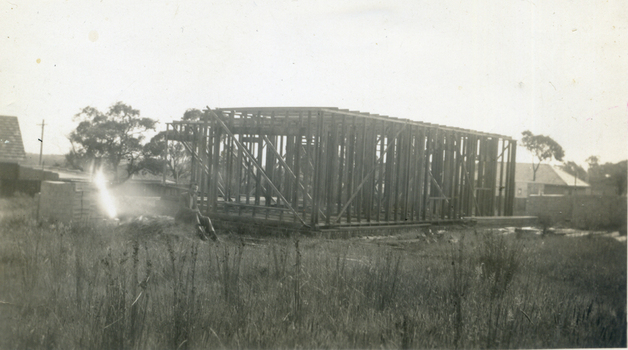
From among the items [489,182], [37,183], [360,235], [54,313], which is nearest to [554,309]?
[54,313]

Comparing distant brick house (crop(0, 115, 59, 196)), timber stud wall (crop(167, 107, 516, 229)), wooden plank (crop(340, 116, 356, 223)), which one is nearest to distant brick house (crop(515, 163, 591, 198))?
timber stud wall (crop(167, 107, 516, 229))

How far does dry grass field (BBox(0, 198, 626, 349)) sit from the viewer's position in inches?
211

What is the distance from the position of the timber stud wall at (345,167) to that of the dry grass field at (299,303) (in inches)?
193

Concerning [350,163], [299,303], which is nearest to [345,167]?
[350,163]

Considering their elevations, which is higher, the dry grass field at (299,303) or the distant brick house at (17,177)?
the distant brick house at (17,177)

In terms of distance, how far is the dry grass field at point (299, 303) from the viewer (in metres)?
5.37

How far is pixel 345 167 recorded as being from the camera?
594 inches

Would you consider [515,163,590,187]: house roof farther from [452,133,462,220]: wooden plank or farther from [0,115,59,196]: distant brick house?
[0,115,59,196]: distant brick house

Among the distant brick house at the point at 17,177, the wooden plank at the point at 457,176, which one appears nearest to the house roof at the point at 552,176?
the wooden plank at the point at 457,176

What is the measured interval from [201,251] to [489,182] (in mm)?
13544

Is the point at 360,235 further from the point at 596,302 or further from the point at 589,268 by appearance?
the point at 596,302

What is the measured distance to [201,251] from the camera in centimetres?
1012

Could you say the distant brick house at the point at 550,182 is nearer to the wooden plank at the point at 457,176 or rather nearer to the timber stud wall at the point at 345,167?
the timber stud wall at the point at 345,167

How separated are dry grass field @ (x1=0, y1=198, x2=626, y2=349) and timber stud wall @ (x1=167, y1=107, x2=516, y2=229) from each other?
4906 millimetres
